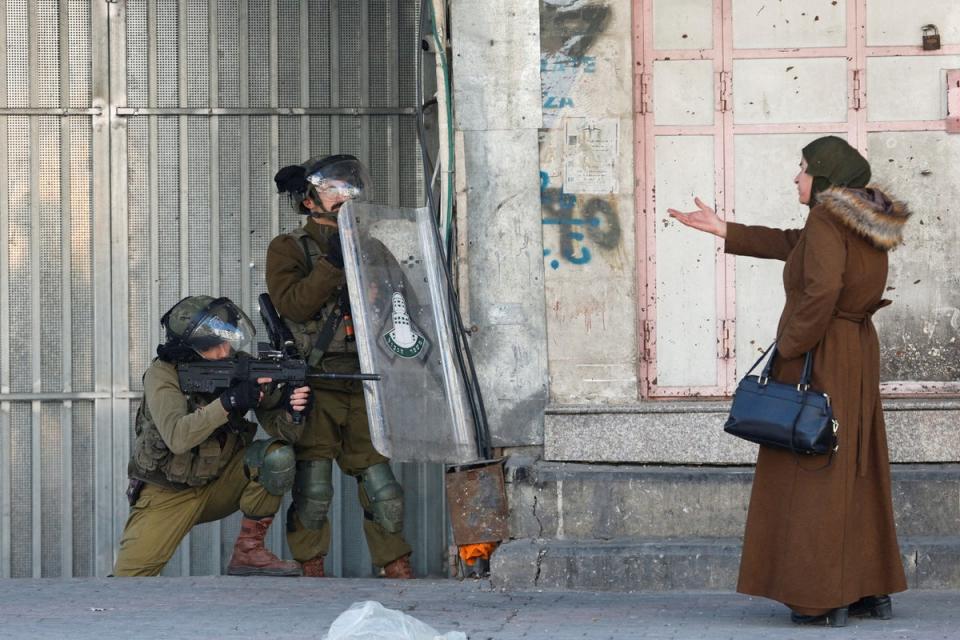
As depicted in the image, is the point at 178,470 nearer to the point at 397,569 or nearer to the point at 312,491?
the point at 312,491

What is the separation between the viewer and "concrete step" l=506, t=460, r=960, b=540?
21.1ft

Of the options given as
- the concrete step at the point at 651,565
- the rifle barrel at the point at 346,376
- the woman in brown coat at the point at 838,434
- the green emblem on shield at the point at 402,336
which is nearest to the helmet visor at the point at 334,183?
the green emblem on shield at the point at 402,336

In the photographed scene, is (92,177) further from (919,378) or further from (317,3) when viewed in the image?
(919,378)

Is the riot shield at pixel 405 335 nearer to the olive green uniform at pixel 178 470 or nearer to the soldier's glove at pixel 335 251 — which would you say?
the soldier's glove at pixel 335 251

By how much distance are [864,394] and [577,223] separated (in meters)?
1.89

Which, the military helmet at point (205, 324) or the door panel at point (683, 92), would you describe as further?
the door panel at point (683, 92)

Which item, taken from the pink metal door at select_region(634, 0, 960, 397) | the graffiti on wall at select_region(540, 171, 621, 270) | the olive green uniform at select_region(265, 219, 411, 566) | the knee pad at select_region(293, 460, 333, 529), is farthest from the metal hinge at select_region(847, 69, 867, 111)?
the knee pad at select_region(293, 460, 333, 529)

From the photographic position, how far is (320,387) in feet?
22.3

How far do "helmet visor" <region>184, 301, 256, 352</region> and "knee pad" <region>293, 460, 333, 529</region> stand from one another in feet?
2.05

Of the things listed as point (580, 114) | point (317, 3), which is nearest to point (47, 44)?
point (317, 3)

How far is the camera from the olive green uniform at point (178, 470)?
6402mm

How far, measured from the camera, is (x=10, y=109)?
7.97 metres

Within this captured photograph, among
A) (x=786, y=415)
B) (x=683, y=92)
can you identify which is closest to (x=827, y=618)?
(x=786, y=415)

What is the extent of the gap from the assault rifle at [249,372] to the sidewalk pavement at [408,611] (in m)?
0.83
